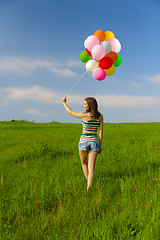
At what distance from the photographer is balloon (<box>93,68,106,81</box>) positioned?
5.25 metres

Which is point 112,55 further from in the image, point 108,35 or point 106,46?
point 108,35

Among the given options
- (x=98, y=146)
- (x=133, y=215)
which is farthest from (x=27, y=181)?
(x=133, y=215)

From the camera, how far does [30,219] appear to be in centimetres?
342

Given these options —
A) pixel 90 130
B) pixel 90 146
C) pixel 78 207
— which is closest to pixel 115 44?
pixel 90 130

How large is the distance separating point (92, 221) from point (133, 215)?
2.09 feet

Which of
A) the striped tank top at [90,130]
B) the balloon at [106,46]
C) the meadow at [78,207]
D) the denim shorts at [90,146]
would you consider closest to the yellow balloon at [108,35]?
the balloon at [106,46]

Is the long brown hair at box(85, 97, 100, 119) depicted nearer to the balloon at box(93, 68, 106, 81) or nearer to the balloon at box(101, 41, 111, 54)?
the balloon at box(93, 68, 106, 81)

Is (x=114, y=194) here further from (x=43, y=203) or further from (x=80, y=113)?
(x=80, y=113)

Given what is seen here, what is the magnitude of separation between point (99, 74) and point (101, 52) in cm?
52

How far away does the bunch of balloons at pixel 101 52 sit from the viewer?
514cm

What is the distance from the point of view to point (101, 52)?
16.6 feet

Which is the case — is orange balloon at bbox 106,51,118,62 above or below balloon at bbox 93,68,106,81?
above

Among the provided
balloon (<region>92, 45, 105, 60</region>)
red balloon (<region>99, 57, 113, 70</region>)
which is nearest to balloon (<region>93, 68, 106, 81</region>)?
red balloon (<region>99, 57, 113, 70</region>)

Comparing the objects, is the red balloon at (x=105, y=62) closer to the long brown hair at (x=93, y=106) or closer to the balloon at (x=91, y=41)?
the balloon at (x=91, y=41)
